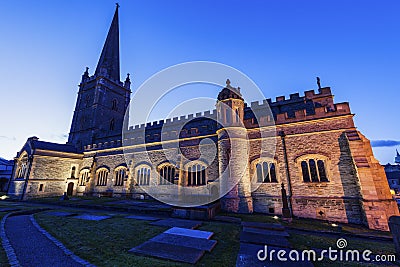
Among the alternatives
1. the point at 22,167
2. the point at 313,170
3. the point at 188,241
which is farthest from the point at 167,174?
the point at 22,167

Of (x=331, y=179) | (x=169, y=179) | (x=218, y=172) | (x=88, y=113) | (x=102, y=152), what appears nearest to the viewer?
(x=331, y=179)

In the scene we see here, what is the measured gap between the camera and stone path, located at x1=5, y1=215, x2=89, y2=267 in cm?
391

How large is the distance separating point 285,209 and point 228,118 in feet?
24.9

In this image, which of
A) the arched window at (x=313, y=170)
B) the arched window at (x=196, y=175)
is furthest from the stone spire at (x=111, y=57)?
the arched window at (x=313, y=170)

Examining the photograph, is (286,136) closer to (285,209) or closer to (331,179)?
(331,179)

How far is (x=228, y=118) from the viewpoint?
1415 centimetres

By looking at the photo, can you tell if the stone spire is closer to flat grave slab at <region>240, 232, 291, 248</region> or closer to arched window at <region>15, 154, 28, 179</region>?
arched window at <region>15, 154, 28, 179</region>

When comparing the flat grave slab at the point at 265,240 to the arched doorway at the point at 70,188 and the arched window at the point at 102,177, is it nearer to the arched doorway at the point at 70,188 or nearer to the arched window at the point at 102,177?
the arched window at the point at 102,177

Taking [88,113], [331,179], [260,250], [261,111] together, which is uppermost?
[88,113]

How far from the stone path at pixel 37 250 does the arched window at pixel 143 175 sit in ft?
38.5

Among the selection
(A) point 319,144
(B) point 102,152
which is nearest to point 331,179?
(A) point 319,144

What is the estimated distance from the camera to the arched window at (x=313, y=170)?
12.0 m

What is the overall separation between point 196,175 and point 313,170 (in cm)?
933

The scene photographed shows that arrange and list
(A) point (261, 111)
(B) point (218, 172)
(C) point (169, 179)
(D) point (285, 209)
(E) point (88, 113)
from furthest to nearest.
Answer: (E) point (88, 113)
(A) point (261, 111)
(C) point (169, 179)
(B) point (218, 172)
(D) point (285, 209)
